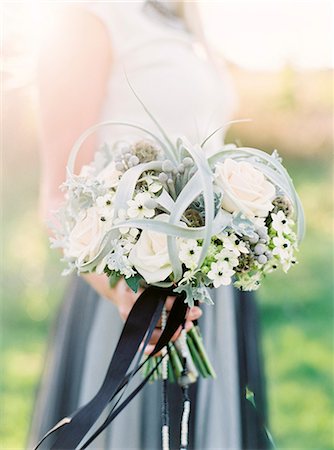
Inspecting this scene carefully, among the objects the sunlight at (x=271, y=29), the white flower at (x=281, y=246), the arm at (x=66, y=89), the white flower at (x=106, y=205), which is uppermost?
the sunlight at (x=271, y=29)

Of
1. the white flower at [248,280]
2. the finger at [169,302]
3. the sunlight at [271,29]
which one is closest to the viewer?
the white flower at [248,280]

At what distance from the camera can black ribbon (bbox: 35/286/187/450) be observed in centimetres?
122

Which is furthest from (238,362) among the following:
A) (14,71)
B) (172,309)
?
(14,71)

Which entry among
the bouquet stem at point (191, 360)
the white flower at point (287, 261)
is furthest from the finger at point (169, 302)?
the white flower at point (287, 261)

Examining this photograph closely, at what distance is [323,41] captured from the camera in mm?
5473

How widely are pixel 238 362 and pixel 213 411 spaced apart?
0.56ft

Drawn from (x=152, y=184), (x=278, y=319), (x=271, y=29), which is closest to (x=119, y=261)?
(x=152, y=184)

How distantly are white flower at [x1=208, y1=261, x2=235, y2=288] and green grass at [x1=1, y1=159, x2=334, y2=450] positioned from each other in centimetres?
260

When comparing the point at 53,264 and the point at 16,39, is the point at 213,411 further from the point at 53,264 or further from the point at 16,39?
the point at 53,264

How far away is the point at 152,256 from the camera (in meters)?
1.18

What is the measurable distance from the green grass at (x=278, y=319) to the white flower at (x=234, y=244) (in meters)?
2.62

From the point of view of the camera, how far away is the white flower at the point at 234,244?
1.17m

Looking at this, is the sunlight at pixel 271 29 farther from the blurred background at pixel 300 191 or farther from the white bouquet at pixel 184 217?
the white bouquet at pixel 184 217

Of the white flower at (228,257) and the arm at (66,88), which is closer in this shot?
the white flower at (228,257)
